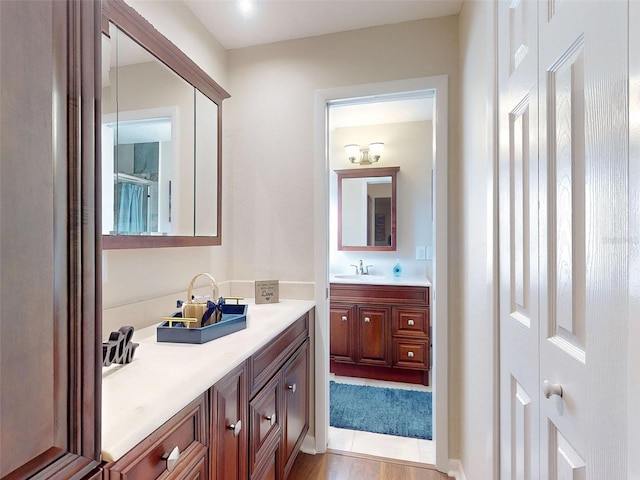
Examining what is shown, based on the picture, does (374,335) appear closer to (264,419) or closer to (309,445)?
(309,445)

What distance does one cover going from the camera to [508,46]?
1.06 m

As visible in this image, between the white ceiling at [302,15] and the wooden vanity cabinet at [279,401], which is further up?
the white ceiling at [302,15]

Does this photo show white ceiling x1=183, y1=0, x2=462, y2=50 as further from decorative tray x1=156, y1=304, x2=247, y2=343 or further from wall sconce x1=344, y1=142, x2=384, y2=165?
decorative tray x1=156, y1=304, x2=247, y2=343

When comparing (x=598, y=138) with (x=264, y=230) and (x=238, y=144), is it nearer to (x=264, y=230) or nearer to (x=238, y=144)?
(x=264, y=230)

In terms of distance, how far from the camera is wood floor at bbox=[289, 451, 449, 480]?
5.95 feet

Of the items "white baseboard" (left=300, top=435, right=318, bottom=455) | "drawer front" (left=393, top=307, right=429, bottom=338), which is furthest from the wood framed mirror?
"drawer front" (left=393, top=307, right=429, bottom=338)

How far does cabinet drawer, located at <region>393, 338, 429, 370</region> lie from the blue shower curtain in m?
2.31

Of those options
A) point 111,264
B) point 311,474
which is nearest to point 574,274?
point 111,264

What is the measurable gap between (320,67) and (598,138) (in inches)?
71.7

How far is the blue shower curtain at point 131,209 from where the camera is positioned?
1.28 meters

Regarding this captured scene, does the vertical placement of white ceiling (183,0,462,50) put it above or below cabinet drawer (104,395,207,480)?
above

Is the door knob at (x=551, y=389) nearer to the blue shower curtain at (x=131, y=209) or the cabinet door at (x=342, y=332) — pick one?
the blue shower curtain at (x=131, y=209)

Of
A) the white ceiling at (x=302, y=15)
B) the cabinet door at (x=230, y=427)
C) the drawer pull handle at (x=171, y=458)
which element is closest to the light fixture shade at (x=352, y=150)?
the white ceiling at (x=302, y=15)

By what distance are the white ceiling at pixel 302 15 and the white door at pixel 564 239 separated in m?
0.93
